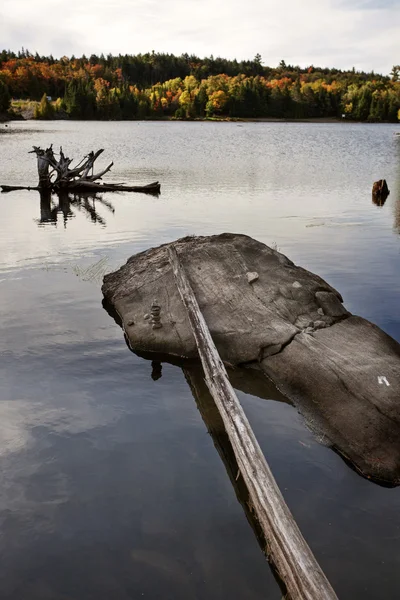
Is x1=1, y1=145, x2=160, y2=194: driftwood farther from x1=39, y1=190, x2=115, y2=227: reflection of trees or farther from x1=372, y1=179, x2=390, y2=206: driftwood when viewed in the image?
x1=372, y1=179, x2=390, y2=206: driftwood

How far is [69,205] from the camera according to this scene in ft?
97.8

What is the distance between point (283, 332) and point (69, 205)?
22019 millimetres

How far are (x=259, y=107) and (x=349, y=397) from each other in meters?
203

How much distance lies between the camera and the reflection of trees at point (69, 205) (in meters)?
26.1

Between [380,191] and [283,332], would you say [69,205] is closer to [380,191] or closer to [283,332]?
[380,191]

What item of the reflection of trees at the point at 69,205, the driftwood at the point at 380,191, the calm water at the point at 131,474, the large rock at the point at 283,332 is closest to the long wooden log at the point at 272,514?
the calm water at the point at 131,474

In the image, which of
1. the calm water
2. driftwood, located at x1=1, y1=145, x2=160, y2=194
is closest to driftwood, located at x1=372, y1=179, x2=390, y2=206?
driftwood, located at x1=1, y1=145, x2=160, y2=194

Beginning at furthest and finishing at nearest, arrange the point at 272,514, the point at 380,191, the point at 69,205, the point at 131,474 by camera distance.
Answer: the point at 380,191, the point at 69,205, the point at 131,474, the point at 272,514

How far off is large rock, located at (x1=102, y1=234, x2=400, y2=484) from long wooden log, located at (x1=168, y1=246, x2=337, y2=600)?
5.26 feet

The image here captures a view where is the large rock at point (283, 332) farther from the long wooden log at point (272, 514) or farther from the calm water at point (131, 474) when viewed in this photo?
the long wooden log at point (272, 514)

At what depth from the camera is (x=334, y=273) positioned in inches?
690

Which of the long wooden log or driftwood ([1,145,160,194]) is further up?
driftwood ([1,145,160,194])

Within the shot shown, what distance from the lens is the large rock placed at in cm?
823

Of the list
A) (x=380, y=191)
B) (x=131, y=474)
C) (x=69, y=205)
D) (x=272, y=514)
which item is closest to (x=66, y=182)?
(x=69, y=205)
